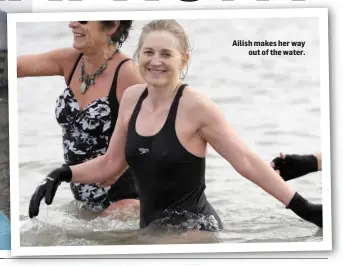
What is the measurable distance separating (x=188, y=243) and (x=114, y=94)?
0.85 meters

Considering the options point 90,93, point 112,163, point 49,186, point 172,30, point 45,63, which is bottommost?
point 49,186

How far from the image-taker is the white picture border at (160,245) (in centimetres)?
419

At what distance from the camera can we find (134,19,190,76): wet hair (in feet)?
13.6

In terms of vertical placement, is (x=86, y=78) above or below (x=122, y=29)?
below

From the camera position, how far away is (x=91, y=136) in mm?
4273

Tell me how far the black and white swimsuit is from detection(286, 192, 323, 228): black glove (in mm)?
801

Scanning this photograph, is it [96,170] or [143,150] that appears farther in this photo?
[96,170]

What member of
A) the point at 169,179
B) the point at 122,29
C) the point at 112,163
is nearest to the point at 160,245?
the point at 169,179

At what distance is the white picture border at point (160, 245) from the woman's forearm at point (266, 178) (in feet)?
0.66

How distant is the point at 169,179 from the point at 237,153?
0.36 meters

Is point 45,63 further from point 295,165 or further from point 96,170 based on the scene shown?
point 295,165

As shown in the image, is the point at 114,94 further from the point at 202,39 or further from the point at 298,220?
the point at 298,220

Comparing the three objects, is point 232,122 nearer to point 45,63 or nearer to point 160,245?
point 160,245

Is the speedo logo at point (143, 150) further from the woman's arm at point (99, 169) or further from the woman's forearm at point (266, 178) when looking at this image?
the woman's forearm at point (266, 178)
